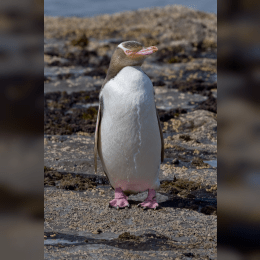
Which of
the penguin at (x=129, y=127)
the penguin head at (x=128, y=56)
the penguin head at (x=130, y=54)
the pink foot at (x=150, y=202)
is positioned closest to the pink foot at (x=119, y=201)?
the penguin at (x=129, y=127)

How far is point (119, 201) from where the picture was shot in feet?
13.2

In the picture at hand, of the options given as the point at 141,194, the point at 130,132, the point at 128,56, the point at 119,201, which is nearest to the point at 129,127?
the point at 130,132

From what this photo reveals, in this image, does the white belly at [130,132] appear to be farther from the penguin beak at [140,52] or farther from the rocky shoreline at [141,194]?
the rocky shoreline at [141,194]

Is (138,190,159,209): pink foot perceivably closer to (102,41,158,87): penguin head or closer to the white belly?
the white belly

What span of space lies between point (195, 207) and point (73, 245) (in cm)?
156

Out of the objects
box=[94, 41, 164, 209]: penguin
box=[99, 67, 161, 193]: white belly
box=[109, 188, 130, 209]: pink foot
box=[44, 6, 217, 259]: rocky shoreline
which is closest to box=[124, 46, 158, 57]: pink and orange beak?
box=[94, 41, 164, 209]: penguin

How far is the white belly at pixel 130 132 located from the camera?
3.66 meters

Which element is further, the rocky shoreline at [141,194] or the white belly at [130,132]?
the white belly at [130,132]

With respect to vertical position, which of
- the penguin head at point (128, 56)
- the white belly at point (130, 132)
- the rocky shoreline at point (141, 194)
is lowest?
the rocky shoreline at point (141, 194)

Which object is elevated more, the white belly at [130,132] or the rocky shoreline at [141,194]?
the white belly at [130,132]

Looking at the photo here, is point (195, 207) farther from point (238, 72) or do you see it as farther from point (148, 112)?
point (238, 72)

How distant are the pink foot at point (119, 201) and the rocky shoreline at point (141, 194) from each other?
0.30ft

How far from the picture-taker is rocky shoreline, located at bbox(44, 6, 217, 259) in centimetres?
314

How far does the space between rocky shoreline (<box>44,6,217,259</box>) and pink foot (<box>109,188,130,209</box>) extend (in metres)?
0.09
